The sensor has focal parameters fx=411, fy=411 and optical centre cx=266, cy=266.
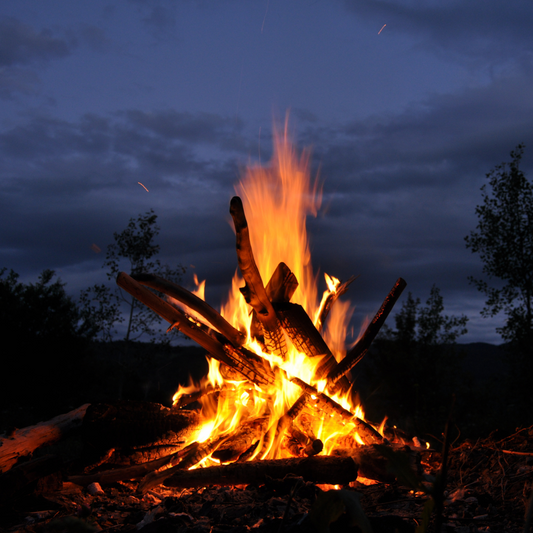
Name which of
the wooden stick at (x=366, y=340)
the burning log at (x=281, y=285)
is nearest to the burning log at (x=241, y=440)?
the wooden stick at (x=366, y=340)

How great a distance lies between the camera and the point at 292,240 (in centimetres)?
454

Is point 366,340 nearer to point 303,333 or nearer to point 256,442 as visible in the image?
point 303,333

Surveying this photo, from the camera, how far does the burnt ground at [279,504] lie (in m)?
A: 2.22

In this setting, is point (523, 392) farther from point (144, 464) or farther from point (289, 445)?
point (144, 464)

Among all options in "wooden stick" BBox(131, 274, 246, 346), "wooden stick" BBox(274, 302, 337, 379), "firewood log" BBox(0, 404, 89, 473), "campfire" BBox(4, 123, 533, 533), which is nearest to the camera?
"campfire" BBox(4, 123, 533, 533)

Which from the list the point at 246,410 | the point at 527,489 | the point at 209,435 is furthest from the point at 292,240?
the point at 527,489

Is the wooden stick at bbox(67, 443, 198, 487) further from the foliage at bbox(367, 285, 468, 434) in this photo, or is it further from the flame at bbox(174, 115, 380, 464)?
the foliage at bbox(367, 285, 468, 434)

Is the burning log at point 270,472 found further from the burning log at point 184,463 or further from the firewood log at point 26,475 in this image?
the firewood log at point 26,475

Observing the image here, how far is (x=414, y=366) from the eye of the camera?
12227mm

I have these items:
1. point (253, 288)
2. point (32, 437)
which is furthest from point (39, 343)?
point (253, 288)

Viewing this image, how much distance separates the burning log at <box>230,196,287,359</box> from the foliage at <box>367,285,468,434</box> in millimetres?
8842

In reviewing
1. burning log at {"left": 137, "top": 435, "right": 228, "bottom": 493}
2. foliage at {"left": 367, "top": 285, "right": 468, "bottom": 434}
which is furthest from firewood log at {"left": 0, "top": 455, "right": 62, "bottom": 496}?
foliage at {"left": 367, "top": 285, "right": 468, "bottom": 434}

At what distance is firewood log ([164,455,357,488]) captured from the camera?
9.86ft

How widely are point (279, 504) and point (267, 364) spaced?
51.5 inches
